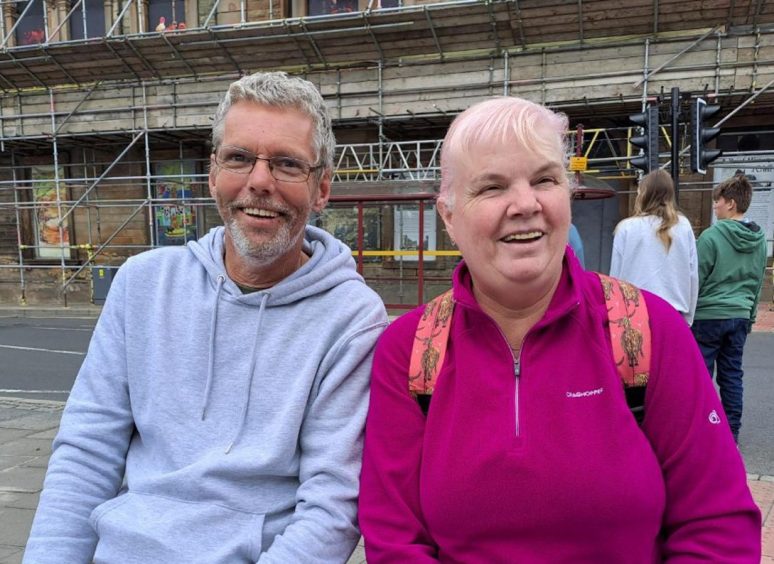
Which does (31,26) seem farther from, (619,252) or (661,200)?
(661,200)

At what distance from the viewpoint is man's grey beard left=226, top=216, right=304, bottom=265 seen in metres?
1.85

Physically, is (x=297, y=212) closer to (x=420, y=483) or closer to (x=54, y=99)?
(x=420, y=483)

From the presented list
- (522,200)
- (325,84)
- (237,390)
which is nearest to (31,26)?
(325,84)

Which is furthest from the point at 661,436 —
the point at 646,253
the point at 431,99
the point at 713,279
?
the point at 431,99

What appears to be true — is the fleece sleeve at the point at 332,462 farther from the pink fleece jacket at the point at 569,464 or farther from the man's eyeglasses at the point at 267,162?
the man's eyeglasses at the point at 267,162

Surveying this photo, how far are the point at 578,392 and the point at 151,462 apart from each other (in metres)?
1.23

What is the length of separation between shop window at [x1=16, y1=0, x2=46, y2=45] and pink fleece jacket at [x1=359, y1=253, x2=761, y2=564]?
61.4 ft

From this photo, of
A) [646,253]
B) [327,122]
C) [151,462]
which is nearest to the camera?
[151,462]

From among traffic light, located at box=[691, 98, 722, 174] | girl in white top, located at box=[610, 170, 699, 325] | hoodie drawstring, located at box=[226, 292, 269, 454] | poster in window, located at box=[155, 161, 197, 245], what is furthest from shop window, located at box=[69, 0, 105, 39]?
hoodie drawstring, located at box=[226, 292, 269, 454]

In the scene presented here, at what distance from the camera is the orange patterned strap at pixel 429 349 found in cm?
158

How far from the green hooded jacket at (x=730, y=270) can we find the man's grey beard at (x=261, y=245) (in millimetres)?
3629

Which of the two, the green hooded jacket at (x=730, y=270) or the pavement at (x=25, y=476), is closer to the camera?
the pavement at (x=25, y=476)

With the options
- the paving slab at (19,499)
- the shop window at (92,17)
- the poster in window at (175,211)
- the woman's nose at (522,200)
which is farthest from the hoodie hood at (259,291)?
the shop window at (92,17)

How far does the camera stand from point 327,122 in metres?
1.92
